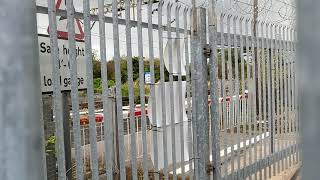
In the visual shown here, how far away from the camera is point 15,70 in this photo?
0.94 meters

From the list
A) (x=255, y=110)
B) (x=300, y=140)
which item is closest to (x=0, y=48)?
(x=300, y=140)

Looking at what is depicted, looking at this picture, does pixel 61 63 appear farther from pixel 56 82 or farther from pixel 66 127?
pixel 66 127

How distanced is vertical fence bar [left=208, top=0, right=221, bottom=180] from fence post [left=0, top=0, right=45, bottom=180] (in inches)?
98.2

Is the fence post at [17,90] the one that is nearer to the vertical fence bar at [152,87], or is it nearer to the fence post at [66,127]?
the fence post at [66,127]

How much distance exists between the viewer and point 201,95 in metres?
3.28

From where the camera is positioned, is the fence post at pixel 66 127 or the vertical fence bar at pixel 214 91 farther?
the vertical fence bar at pixel 214 91

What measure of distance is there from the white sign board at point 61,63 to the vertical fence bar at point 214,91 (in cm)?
115

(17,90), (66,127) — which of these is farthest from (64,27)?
(17,90)

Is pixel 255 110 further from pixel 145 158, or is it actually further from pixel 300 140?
pixel 300 140

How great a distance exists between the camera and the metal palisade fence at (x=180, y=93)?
2.36 m

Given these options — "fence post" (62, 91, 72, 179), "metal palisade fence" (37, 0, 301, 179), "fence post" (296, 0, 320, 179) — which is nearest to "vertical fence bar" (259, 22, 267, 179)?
"metal palisade fence" (37, 0, 301, 179)

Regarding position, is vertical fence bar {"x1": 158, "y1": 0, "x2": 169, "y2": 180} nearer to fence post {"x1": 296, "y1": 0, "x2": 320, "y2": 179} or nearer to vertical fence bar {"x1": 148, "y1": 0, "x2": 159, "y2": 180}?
vertical fence bar {"x1": 148, "y1": 0, "x2": 159, "y2": 180}

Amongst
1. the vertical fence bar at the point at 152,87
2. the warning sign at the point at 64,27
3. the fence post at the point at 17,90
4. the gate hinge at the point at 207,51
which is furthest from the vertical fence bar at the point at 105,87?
the fence post at the point at 17,90

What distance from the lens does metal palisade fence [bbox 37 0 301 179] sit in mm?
2357
